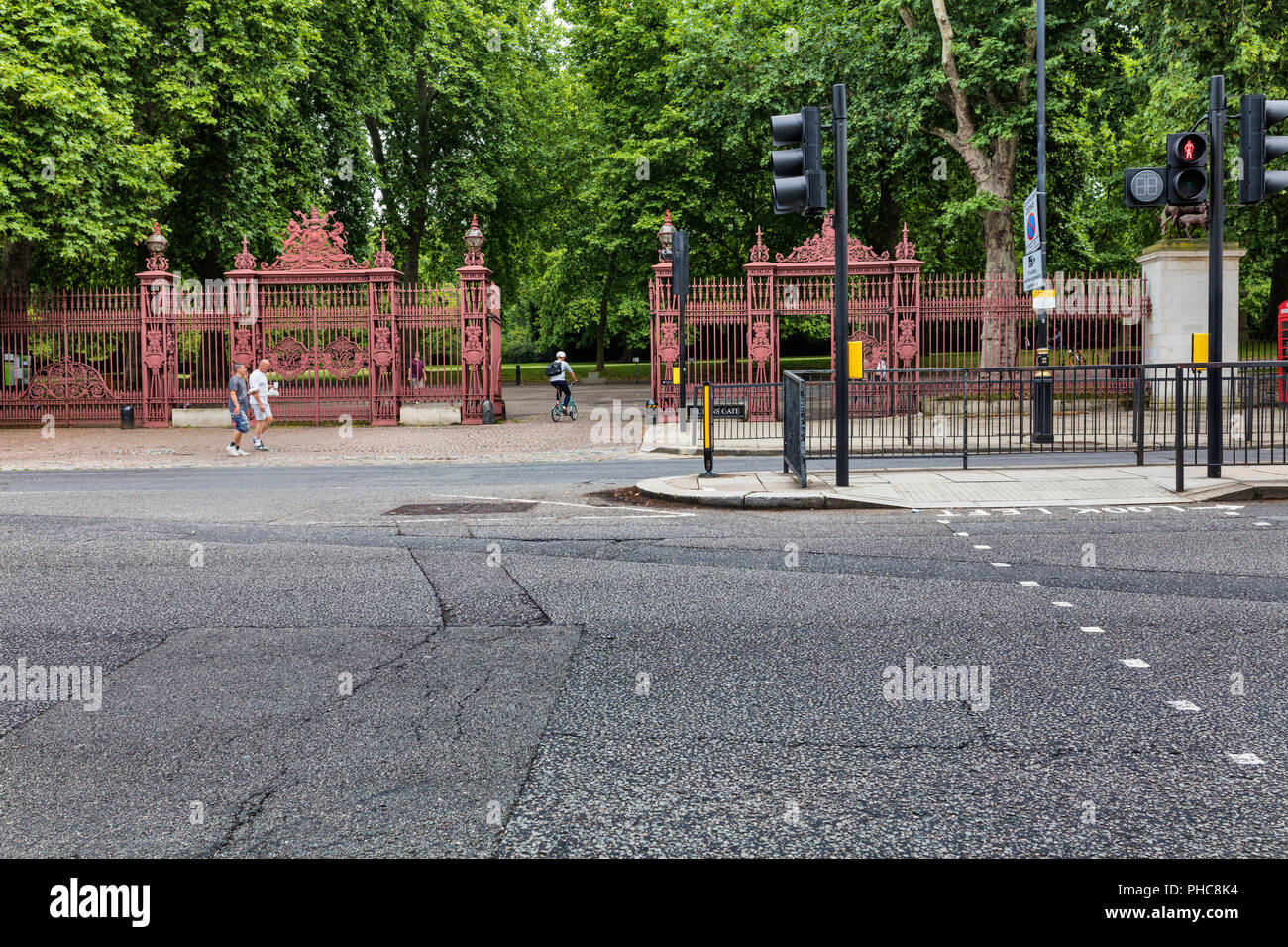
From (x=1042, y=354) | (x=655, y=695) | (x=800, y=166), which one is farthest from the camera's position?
(x=1042, y=354)

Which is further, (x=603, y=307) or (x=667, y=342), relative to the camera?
(x=603, y=307)

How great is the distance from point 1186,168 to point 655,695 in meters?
9.81

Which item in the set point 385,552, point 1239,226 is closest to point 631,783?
point 385,552

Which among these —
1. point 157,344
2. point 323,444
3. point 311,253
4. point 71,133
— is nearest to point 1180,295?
point 323,444

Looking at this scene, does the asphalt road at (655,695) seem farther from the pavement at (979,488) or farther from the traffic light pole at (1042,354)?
the traffic light pole at (1042,354)

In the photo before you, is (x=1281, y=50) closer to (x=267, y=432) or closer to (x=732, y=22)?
(x=732, y=22)

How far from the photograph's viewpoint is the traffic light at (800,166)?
11578mm

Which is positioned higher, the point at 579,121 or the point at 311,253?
the point at 579,121

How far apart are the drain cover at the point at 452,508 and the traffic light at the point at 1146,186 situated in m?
7.11

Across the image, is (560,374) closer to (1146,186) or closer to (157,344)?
(157,344)

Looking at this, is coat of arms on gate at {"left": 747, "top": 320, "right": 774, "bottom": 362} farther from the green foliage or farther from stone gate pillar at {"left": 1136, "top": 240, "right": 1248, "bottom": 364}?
stone gate pillar at {"left": 1136, "top": 240, "right": 1248, "bottom": 364}

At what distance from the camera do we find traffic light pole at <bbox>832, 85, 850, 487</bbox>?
12109mm

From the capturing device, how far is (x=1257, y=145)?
38.4ft
